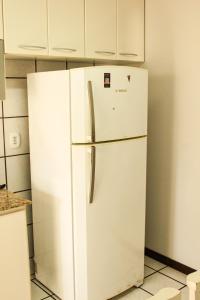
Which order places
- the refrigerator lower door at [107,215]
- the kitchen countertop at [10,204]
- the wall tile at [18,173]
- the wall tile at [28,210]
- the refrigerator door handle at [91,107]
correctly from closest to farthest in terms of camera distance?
the kitchen countertop at [10,204] < the refrigerator door handle at [91,107] < the refrigerator lower door at [107,215] < the wall tile at [18,173] < the wall tile at [28,210]

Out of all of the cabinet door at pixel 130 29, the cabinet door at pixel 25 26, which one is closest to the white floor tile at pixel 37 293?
the cabinet door at pixel 25 26

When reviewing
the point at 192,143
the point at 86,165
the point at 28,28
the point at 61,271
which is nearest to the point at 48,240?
the point at 61,271

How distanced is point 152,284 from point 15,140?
1.37 meters

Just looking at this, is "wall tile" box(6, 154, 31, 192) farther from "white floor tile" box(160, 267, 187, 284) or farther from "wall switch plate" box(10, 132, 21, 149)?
"white floor tile" box(160, 267, 187, 284)

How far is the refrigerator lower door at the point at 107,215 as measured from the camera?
206 centimetres

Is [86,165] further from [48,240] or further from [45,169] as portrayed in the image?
[48,240]

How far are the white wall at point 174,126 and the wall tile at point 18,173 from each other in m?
0.94

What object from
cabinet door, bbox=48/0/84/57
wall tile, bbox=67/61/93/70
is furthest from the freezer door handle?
wall tile, bbox=67/61/93/70

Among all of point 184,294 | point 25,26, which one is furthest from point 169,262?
point 25,26

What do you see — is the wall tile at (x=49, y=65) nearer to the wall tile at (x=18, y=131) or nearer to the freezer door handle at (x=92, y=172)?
the wall tile at (x=18, y=131)

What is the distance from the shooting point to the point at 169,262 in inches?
107

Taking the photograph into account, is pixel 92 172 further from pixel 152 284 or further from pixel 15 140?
pixel 152 284

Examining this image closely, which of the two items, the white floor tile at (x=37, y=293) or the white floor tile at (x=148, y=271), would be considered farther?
the white floor tile at (x=148, y=271)

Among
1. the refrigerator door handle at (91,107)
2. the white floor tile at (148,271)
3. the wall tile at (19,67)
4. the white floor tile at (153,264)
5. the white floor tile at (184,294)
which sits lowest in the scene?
the white floor tile at (184,294)
